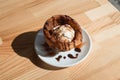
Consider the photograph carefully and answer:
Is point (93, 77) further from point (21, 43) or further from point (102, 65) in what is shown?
point (21, 43)

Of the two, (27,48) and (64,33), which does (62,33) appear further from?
(27,48)

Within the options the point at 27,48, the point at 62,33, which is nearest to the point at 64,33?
the point at 62,33

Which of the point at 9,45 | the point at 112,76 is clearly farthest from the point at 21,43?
the point at 112,76

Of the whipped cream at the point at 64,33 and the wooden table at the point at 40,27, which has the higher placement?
the whipped cream at the point at 64,33

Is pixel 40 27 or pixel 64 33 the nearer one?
pixel 64 33
